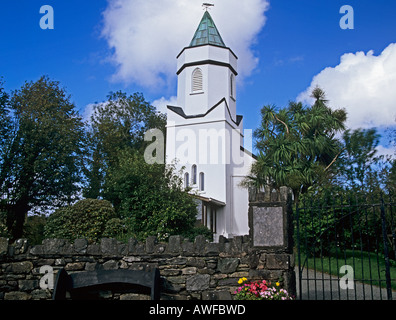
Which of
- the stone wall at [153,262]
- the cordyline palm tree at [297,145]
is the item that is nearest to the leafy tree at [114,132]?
the cordyline palm tree at [297,145]

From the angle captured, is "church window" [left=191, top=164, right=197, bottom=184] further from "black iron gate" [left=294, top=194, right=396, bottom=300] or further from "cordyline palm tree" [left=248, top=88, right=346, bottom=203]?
"black iron gate" [left=294, top=194, right=396, bottom=300]

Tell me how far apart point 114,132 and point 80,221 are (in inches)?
636

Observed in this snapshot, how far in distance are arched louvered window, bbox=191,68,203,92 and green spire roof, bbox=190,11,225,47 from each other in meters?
2.03

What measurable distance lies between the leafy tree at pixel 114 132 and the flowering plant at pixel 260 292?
22009 mm

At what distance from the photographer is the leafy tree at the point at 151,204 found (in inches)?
724

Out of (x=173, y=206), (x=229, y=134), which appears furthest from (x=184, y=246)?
(x=229, y=134)

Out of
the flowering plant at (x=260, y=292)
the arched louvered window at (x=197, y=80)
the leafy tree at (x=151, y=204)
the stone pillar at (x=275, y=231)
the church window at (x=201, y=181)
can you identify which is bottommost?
the flowering plant at (x=260, y=292)

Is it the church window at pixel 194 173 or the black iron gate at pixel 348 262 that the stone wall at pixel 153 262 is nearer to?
the black iron gate at pixel 348 262

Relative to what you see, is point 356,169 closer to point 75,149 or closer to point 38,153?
point 75,149

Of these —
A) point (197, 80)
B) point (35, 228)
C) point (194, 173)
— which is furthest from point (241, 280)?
point (197, 80)

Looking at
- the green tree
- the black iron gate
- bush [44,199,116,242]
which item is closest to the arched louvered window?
the green tree

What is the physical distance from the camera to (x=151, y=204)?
1888 cm

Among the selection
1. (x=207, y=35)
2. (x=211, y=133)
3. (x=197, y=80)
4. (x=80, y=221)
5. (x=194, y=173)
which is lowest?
(x=80, y=221)

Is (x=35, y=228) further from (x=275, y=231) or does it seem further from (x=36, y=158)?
(x=275, y=231)
